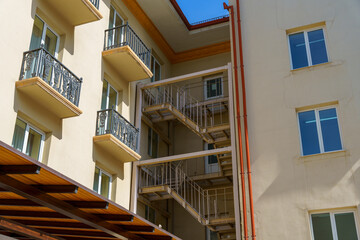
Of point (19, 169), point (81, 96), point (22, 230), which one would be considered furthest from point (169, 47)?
point (19, 169)

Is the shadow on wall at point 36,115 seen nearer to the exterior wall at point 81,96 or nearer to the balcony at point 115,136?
the exterior wall at point 81,96

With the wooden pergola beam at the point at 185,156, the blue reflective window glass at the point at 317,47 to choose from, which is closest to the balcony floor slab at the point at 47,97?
the wooden pergola beam at the point at 185,156

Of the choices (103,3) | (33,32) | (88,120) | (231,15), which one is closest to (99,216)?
(88,120)

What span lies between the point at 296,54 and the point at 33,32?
9712 mm

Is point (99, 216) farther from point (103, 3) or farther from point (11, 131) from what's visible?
point (103, 3)

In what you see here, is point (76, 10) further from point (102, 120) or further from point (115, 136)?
point (115, 136)

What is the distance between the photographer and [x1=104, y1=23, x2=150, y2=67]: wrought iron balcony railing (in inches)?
691

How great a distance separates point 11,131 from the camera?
1205 cm

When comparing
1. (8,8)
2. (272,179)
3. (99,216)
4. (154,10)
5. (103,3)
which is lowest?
(99,216)

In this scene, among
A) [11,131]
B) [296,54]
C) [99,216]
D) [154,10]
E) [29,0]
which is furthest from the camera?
[154,10]

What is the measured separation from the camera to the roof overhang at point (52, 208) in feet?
25.2

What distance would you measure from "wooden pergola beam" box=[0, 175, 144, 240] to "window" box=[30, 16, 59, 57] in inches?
257

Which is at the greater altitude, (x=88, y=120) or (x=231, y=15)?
(x=231, y=15)

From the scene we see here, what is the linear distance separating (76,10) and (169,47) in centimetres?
928
